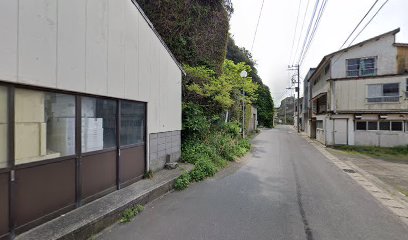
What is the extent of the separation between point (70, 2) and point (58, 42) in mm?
762

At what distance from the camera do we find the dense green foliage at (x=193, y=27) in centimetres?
1109

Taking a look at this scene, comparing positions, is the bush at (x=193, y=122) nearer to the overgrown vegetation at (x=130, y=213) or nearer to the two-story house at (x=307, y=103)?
the overgrown vegetation at (x=130, y=213)

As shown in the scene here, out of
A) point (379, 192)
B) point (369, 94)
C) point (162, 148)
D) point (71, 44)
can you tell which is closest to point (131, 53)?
point (71, 44)

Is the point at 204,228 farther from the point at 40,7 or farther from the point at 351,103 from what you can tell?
the point at 351,103

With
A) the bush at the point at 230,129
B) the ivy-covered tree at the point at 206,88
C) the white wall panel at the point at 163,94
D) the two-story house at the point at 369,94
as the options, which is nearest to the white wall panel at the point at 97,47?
the white wall panel at the point at 163,94

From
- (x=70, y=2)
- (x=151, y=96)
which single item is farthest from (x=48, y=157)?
(x=151, y=96)

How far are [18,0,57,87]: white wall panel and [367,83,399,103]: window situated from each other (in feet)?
68.2

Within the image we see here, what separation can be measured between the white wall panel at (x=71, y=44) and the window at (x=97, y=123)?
1.75ft

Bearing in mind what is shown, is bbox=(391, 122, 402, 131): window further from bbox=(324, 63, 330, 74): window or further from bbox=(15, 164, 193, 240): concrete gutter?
bbox=(15, 164, 193, 240): concrete gutter

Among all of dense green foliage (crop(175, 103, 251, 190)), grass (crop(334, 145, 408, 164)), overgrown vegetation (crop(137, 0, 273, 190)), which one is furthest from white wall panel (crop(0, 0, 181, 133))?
grass (crop(334, 145, 408, 164))

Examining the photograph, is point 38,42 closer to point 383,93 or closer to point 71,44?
point 71,44

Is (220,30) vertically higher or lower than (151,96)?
higher

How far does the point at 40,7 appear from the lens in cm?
338

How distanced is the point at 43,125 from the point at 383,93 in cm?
2136
